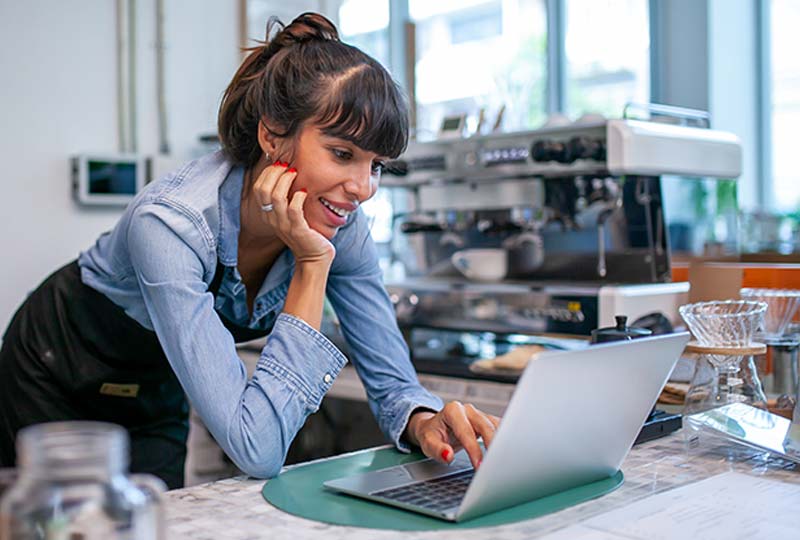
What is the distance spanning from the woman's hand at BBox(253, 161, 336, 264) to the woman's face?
0.05ft

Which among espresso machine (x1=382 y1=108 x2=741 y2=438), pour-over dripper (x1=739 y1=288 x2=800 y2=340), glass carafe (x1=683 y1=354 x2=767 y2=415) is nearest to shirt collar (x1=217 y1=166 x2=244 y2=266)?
glass carafe (x1=683 y1=354 x2=767 y2=415)

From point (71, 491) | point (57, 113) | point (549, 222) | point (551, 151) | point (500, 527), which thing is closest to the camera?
point (71, 491)

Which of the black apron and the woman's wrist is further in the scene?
the black apron

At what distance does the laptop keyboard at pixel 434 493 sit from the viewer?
90 cm

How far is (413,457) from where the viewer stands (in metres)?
1.18

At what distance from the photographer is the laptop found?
31.4 inches

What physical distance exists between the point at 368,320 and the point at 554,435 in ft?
1.75

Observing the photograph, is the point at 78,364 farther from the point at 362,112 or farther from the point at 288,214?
the point at 362,112

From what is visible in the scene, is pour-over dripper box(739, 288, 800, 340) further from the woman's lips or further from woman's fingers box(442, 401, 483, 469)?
the woman's lips

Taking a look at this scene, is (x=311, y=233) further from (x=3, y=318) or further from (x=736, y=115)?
(x=736, y=115)

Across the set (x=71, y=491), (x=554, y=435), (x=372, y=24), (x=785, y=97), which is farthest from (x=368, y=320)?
(x=372, y=24)

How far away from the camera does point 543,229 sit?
2.55 m

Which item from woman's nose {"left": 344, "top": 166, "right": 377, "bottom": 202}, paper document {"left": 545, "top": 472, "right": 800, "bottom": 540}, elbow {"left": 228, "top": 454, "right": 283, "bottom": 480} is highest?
woman's nose {"left": 344, "top": 166, "right": 377, "bottom": 202}

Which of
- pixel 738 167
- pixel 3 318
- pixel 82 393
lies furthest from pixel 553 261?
pixel 3 318
